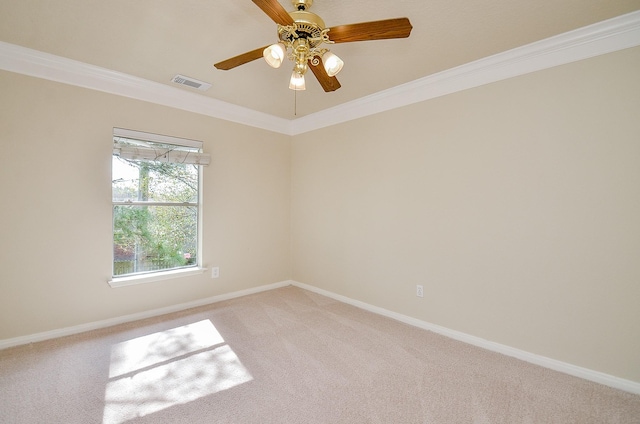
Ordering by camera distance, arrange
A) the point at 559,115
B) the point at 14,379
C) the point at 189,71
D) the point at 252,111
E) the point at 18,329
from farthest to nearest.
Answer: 1. the point at 252,111
2. the point at 189,71
3. the point at 18,329
4. the point at 559,115
5. the point at 14,379

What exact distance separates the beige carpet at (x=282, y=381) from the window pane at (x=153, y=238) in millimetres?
667

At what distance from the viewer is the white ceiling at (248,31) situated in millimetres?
1865

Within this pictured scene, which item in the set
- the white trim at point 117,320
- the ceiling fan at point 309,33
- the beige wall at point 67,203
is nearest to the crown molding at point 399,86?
the beige wall at point 67,203

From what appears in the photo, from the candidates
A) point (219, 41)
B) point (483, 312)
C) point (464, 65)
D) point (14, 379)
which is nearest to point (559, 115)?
point (464, 65)

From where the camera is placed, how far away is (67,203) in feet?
8.82

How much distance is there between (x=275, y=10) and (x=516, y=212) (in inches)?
90.5

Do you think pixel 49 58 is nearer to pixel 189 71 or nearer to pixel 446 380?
pixel 189 71

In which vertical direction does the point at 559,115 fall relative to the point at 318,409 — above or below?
above

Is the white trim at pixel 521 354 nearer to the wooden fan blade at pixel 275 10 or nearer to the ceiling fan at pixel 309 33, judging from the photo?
the ceiling fan at pixel 309 33

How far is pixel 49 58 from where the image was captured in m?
2.49

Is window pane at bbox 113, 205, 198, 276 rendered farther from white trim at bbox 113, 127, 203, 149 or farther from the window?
white trim at bbox 113, 127, 203, 149

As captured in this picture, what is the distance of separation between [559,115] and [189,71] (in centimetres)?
315

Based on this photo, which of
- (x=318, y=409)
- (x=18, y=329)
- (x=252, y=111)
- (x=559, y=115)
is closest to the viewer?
Result: (x=318, y=409)

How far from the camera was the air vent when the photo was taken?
2.91 metres
